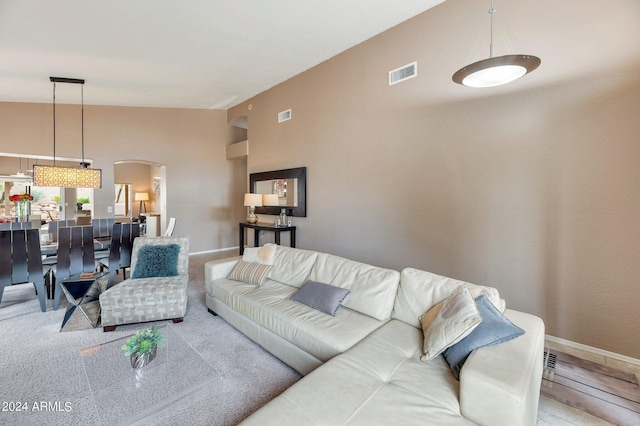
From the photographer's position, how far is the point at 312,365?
2107mm

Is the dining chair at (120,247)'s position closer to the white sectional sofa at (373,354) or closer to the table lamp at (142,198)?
the white sectional sofa at (373,354)

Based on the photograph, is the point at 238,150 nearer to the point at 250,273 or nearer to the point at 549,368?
the point at 250,273

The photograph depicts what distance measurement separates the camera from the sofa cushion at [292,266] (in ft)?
10.1

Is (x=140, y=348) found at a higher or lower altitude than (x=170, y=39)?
lower

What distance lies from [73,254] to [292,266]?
10.0ft

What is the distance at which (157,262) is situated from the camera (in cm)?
350

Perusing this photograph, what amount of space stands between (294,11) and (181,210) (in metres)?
5.47

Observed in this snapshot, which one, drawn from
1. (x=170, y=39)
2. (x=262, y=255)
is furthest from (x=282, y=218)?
(x=170, y=39)

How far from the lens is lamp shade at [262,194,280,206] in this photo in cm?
585

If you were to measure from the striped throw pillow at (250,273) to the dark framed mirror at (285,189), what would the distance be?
2.12m

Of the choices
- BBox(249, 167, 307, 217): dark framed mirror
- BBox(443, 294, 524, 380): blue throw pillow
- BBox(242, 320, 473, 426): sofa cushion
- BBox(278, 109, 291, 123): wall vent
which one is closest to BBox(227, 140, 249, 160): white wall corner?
BBox(249, 167, 307, 217): dark framed mirror

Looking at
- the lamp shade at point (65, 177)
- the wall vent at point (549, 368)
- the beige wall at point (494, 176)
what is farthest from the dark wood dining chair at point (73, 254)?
the wall vent at point (549, 368)

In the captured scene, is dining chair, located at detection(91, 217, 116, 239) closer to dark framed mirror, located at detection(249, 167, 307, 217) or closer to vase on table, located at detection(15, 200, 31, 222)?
vase on table, located at detection(15, 200, 31, 222)

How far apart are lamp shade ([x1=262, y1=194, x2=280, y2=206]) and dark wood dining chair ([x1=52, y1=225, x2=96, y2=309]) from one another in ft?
9.77
